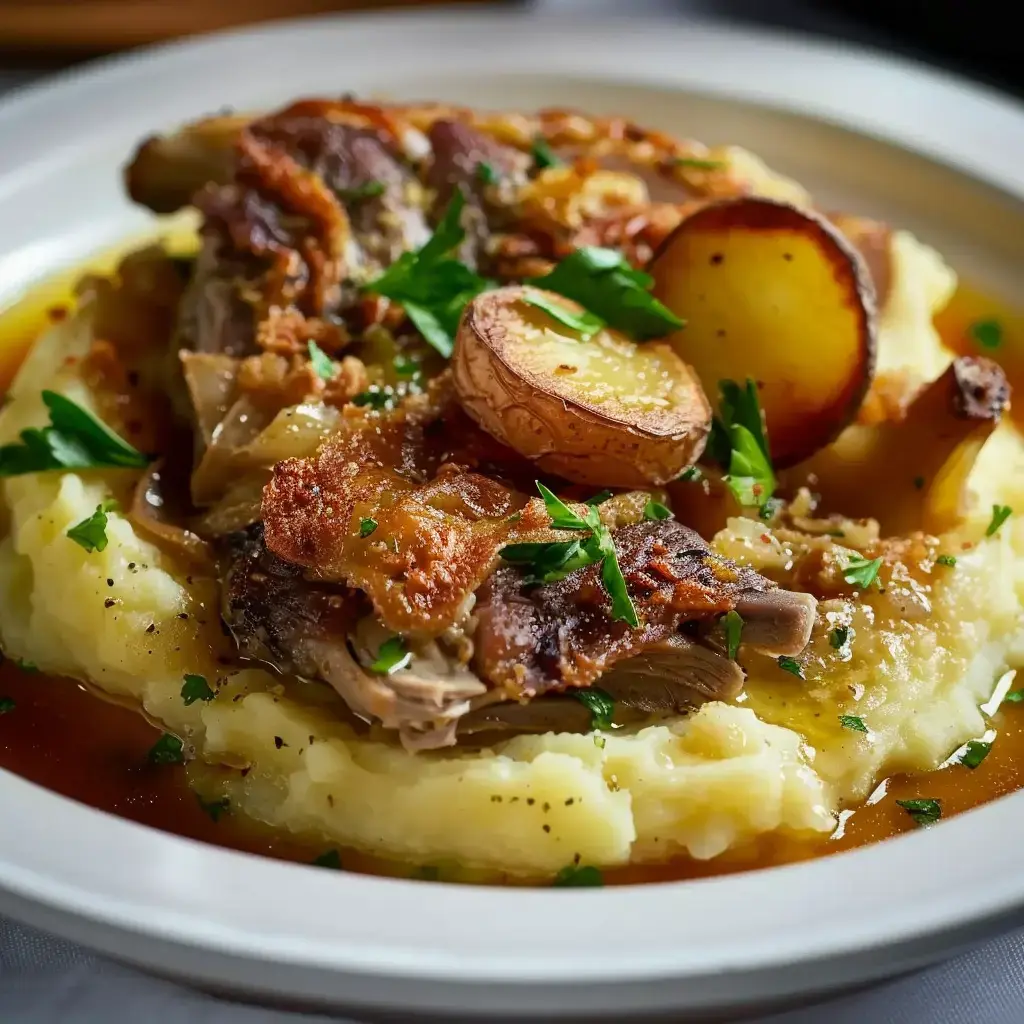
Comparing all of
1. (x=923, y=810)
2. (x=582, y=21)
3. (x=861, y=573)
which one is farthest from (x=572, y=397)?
(x=582, y=21)

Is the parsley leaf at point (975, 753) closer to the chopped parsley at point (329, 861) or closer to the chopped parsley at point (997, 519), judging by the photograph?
the chopped parsley at point (997, 519)

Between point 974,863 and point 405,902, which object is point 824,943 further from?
point 405,902

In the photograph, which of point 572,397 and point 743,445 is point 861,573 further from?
point 572,397

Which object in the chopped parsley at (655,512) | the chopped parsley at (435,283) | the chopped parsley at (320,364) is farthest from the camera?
the chopped parsley at (435,283)

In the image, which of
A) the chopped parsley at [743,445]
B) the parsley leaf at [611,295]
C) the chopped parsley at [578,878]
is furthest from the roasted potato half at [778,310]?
the chopped parsley at [578,878]

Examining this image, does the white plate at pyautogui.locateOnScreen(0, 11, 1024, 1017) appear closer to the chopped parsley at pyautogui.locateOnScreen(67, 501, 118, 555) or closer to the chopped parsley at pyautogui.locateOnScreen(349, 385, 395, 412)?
the chopped parsley at pyautogui.locateOnScreen(67, 501, 118, 555)

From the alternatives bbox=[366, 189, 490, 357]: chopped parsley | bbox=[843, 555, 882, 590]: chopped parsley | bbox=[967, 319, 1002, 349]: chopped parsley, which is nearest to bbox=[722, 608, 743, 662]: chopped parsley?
bbox=[843, 555, 882, 590]: chopped parsley
